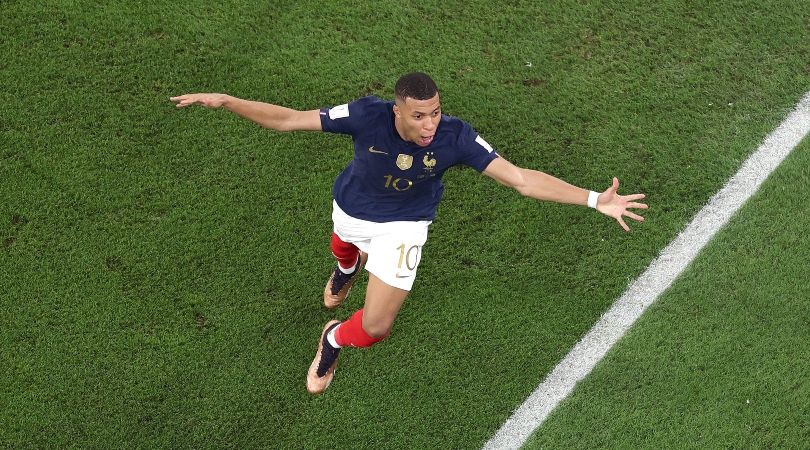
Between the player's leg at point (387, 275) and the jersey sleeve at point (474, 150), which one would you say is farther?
the player's leg at point (387, 275)

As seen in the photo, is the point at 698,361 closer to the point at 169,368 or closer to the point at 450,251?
the point at 450,251

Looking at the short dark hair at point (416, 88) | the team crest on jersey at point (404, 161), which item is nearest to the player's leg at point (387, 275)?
the team crest on jersey at point (404, 161)

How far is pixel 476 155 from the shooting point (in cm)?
514

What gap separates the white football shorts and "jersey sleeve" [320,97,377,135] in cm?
60

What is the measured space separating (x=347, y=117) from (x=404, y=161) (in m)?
0.39

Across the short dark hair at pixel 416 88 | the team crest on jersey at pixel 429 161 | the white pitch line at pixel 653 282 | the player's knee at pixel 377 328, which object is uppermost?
the short dark hair at pixel 416 88

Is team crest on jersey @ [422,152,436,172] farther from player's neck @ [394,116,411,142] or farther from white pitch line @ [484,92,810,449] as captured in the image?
white pitch line @ [484,92,810,449]

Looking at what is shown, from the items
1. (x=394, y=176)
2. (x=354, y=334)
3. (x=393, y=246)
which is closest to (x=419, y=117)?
(x=394, y=176)

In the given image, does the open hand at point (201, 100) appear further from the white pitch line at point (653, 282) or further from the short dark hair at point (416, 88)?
the white pitch line at point (653, 282)

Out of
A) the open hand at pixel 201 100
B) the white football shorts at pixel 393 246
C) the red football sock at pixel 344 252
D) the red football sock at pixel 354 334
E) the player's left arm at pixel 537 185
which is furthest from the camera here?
the red football sock at pixel 344 252

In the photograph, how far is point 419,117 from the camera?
4832 millimetres

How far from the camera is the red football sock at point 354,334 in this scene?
219 inches

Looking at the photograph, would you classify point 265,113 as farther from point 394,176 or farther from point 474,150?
point 474,150

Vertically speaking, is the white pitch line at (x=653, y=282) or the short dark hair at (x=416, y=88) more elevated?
the short dark hair at (x=416, y=88)
